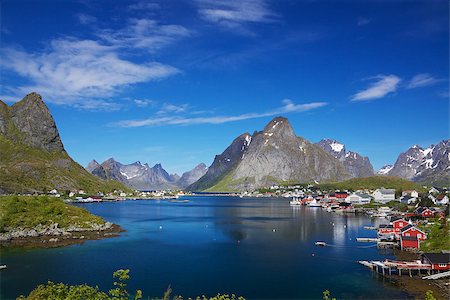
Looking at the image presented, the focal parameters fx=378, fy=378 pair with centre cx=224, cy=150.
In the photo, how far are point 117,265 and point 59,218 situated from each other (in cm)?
3031

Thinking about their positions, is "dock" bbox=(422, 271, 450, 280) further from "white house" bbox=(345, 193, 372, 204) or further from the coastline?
"white house" bbox=(345, 193, 372, 204)

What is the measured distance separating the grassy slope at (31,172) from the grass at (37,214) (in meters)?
71.5

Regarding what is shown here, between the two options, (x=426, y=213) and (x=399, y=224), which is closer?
(x=399, y=224)

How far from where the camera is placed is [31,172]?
164625 millimetres

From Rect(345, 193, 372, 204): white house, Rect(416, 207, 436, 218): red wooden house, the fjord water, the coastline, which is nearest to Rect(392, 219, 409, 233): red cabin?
the fjord water

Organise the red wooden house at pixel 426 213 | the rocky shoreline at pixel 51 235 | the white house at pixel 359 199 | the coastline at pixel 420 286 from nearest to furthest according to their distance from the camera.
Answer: the coastline at pixel 420 286, the rocky shoreline at pixel 51 235, the red wooden house at pixel 426 213, the white house at pixel 359 199

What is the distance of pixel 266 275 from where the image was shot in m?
41.9

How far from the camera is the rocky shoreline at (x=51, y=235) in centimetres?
5820

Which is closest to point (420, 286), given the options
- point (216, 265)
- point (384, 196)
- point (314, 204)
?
point (216, 265)

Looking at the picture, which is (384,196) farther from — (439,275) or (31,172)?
(31,172)

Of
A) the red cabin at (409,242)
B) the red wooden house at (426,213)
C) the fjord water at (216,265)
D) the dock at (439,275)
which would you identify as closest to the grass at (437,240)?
the red cabin at (409,242)

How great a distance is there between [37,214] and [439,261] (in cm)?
6436

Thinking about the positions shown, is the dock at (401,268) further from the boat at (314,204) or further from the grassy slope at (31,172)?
the grassy slope at (31,172)

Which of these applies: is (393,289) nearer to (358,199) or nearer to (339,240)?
(339,240)
